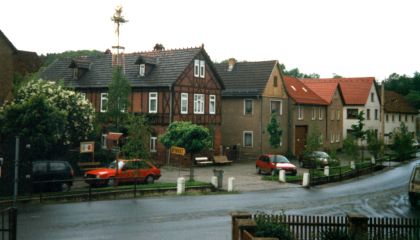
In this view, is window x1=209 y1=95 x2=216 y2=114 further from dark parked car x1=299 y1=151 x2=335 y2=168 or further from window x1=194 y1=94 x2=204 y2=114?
dark parked car x1=299 y1=151 x2=335 y2=168

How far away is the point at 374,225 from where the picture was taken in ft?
46.9

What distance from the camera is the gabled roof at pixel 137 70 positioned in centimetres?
4478

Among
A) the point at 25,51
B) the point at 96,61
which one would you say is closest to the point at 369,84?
the point at 96,61

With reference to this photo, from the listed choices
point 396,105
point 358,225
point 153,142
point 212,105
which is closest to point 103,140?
point 153,142

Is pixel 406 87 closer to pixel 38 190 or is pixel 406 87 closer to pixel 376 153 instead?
pixel 376 153

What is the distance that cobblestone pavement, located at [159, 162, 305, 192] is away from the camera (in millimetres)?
33281

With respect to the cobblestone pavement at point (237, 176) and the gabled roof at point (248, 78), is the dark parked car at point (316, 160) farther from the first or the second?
the gabled roof at point (248, 78)

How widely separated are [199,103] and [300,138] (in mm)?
14498

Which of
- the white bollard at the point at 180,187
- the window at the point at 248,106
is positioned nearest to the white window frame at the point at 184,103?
the window at the point at 248,106

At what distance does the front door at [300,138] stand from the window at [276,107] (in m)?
3.24

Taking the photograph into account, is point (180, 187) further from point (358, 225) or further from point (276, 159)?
point (358, 225)

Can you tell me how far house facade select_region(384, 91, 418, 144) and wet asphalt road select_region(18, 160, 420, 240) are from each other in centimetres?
4756

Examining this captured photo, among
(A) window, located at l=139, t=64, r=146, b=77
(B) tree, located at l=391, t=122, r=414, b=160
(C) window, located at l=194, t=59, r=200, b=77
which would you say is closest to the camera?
(A) window, located at l=139, t=64, r=146, b=77

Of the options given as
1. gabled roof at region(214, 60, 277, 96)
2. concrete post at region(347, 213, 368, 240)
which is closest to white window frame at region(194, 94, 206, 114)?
gabled roof at region(214, 60, 277, 96)
